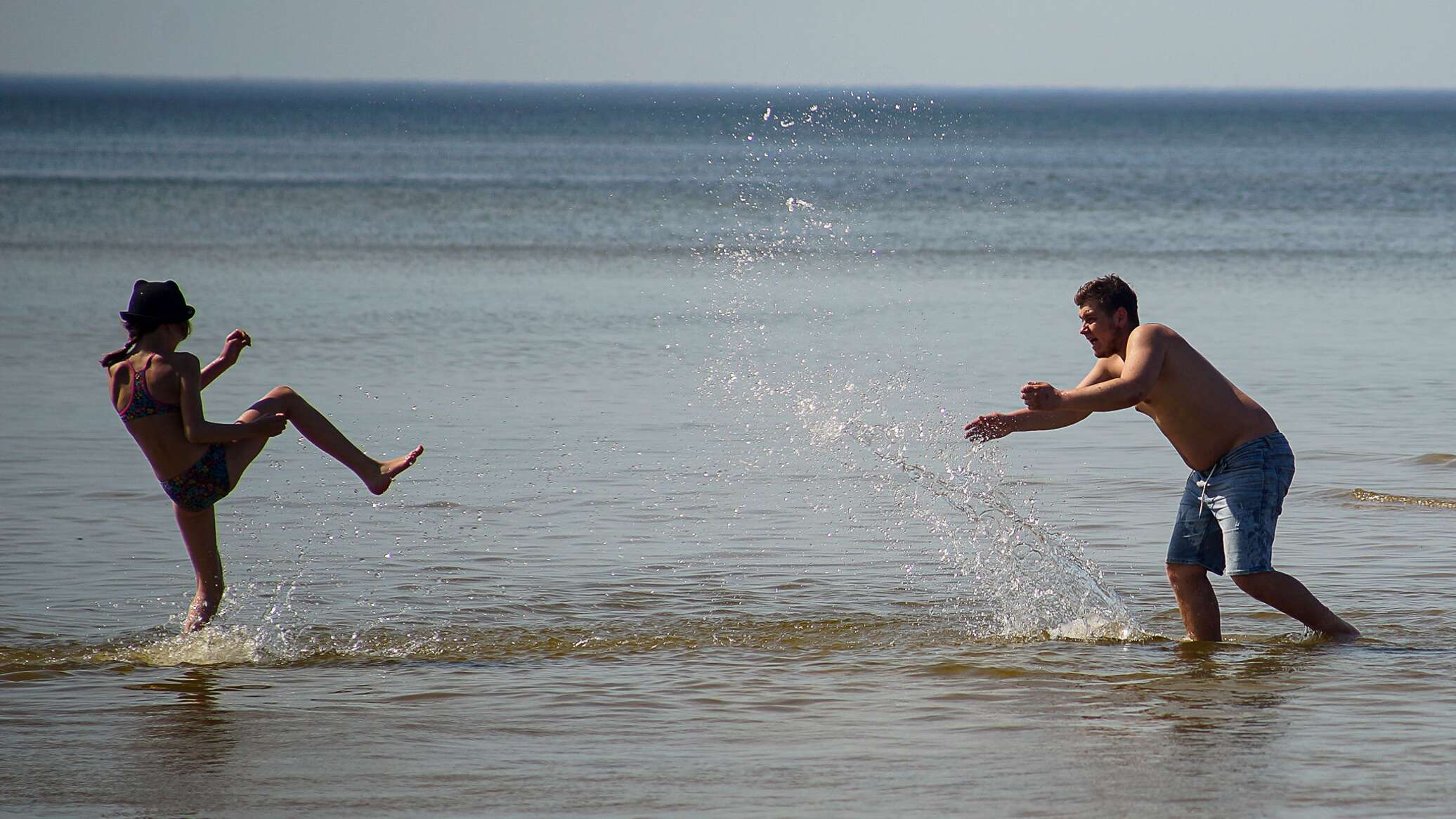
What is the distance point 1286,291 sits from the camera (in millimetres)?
20828

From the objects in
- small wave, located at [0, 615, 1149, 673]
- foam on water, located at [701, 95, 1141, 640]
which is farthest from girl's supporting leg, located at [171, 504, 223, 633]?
foam on water, located at [701, 95, 1141, 640]

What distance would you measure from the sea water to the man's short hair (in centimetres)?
131

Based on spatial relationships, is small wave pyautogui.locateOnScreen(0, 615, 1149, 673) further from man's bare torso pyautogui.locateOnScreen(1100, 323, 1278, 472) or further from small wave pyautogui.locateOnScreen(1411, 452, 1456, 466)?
small wave pyautogui.locateOnScreen(1411, 452, 1456, 466)

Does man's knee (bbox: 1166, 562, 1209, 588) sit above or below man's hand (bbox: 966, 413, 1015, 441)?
below

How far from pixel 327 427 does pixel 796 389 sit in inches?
301

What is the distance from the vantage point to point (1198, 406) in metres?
6.12

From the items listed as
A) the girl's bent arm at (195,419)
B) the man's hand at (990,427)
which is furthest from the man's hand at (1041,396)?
the girl's bent arm at (195,419)

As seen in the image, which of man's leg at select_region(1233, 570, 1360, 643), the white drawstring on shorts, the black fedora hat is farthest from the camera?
the white drawstring on shorts

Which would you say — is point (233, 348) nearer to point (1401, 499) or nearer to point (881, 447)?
point (881, 447)

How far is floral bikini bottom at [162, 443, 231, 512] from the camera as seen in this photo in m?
6.05

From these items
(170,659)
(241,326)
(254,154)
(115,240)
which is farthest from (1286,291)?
A: (254,154)

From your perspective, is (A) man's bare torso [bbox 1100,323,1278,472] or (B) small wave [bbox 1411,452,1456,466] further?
(B) small wave [bbox 1411,452,1456,466]

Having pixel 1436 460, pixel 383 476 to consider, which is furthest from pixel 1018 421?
pixel 1436 460

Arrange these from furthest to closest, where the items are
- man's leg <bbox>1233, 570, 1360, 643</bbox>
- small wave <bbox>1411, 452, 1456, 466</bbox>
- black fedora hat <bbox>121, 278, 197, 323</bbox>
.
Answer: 1. small wave <bbox>1411, 452, 1456, 466</bbox>
2. man's leg <bbox>1233, 570, 1360, 643</bbox>
3. black fedora hat <bbox>121, 278, 197, 323</bbox>
